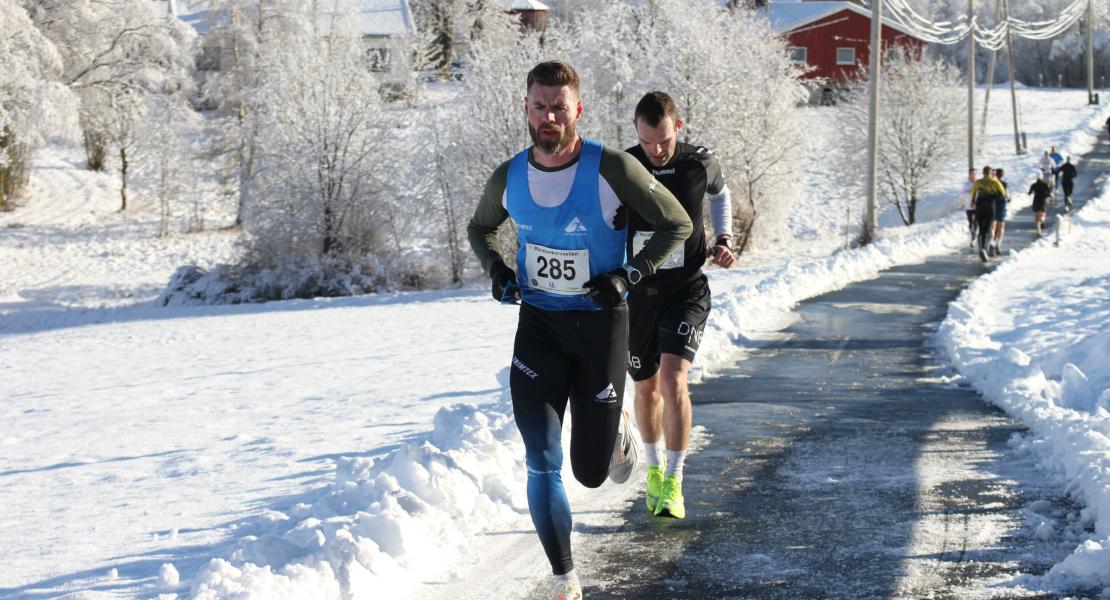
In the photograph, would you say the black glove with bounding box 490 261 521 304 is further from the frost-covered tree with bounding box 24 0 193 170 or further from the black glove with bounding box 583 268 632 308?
the frost-covered tree with bounding box 24 0 193 170

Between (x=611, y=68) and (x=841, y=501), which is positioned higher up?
(x=611, y=68)

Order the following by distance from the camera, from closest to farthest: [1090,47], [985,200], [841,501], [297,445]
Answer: [841,501] → [297,445] → [985,200] → [1090,47]

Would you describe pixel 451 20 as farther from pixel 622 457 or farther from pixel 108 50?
pixel 622 457

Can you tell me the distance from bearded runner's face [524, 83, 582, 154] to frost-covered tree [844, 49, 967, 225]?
53.9m

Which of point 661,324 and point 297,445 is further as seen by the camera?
point 297,445

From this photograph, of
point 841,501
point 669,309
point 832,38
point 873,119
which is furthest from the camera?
point 832,38

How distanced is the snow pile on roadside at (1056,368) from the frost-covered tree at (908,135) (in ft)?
118

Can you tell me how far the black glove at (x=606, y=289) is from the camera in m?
4.74

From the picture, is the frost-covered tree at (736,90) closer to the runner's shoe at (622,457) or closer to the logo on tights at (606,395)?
the runner's shoe at (622,457)

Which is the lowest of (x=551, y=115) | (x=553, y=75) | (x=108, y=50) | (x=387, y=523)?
(x=387, y=523)

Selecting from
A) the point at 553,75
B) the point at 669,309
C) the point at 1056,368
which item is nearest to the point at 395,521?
the point at 669,309

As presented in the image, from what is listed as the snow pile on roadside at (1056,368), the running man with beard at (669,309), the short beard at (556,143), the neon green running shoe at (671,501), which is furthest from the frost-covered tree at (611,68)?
the short beard at (556,143)

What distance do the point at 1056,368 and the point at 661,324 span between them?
6091 mm

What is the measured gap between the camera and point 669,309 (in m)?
6.38
